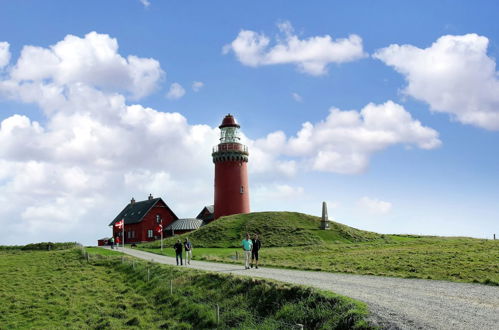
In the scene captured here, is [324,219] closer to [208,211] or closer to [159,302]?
[208,211]

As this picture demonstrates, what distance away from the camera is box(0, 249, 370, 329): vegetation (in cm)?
1480

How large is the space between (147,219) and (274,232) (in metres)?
24.6

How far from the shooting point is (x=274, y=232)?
57781 mm

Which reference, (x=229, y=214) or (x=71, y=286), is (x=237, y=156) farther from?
(x=71, y=286)

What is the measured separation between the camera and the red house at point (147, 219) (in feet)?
240

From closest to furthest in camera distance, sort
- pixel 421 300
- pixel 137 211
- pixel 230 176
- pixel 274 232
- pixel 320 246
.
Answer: pixel 421 300 → pixel 320 246 → pixel 274 232 → pixel 230 176 → pixel 137 211

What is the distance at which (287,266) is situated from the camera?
92.7 feet

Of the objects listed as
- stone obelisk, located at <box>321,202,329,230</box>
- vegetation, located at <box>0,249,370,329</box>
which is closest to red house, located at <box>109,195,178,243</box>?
stone obelisk, located at <box>321,202,329,230</box>

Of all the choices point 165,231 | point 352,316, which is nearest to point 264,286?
point 352,316

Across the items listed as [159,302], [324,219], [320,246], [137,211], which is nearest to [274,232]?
[324,219]

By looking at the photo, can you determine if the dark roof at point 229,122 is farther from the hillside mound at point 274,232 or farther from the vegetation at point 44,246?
the vegetation at point 44,246

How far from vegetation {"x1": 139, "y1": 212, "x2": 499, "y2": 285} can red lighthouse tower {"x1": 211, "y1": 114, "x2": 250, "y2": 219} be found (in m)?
3.08

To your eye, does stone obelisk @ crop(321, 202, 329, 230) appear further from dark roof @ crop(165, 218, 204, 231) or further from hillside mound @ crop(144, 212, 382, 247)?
dark roof @ crop(165, 218, 204, 231)

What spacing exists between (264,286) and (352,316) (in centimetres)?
557
